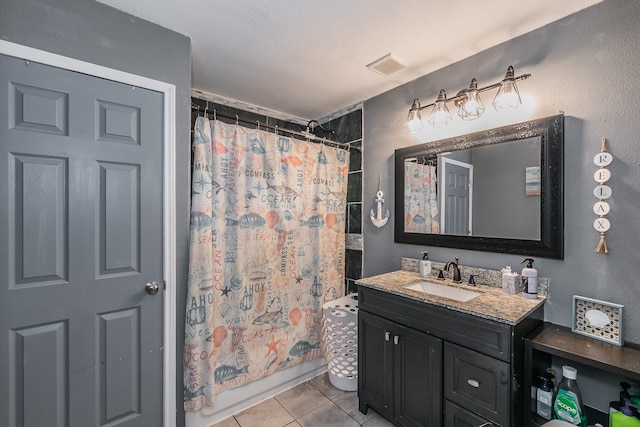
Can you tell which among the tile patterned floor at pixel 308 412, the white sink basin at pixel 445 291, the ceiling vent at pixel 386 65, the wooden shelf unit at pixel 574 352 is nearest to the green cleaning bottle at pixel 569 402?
the wooden shelf unit at pixel 574 352

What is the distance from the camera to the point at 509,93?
4.98 feet

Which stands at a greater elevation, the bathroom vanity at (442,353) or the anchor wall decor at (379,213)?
the anchor wall decor at (379,213)

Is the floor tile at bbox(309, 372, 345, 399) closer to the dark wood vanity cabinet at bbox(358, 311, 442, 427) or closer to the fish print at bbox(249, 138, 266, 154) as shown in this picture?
the dark wood vanity cabinet at bbox(358, 311, 442, 427)

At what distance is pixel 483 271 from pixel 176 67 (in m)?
2.20

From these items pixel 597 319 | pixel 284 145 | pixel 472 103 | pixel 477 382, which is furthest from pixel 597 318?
pixel 284 145

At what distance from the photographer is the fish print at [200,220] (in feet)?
5.44

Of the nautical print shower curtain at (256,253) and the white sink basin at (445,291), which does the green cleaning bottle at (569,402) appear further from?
the nautical print shower curtain at (256,253)

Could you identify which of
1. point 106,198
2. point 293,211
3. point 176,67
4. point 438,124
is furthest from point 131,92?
point 438,124

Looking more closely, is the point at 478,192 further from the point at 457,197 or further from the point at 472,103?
the point at 472,103

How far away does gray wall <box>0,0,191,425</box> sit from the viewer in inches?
47.6

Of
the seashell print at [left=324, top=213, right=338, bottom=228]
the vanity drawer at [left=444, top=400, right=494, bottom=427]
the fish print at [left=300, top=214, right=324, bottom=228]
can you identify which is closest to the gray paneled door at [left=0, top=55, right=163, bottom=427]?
the fish print at [left=300, top=214, right=324, bottom=228]

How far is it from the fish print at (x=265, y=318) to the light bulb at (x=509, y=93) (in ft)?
6.62

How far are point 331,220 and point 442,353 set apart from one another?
53.1 inches

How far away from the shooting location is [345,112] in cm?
269
